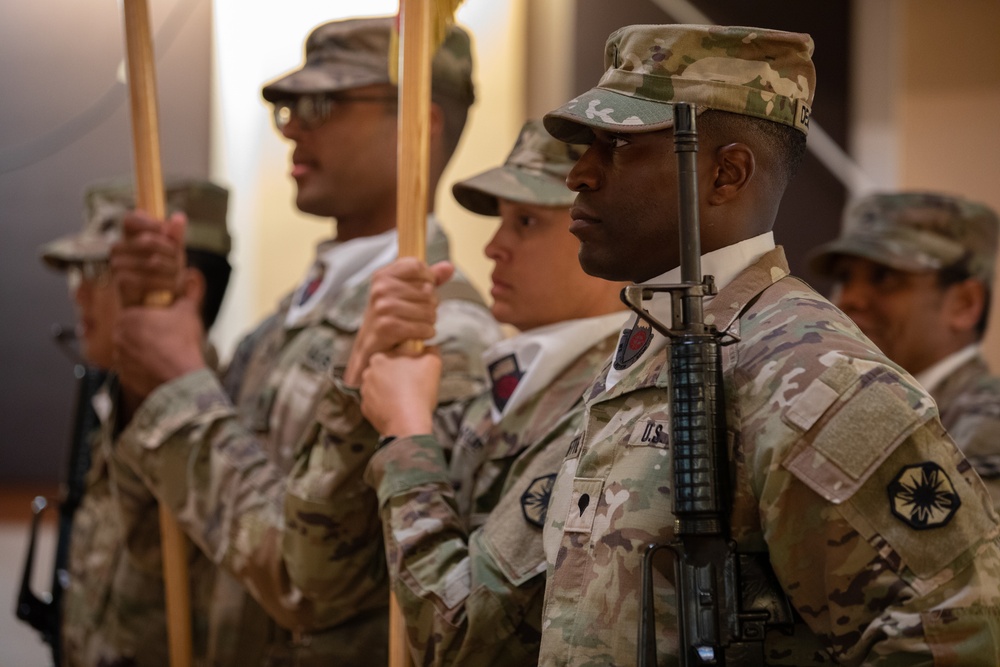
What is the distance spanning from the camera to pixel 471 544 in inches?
67.9

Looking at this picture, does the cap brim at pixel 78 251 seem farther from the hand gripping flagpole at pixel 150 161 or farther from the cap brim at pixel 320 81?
the cap brim at pixel 320 81

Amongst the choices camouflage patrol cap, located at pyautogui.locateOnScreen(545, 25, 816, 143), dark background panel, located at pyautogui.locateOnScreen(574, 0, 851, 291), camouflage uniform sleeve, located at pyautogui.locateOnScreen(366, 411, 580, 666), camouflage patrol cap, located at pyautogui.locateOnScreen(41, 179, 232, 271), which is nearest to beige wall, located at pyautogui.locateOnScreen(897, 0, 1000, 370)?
dark background panel, located at pyautogui.locateOnScreen(574, 0, 851, 291)

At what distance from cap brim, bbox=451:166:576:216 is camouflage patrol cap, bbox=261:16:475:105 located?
553 millimetres

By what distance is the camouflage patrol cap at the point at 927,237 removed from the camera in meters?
3.04

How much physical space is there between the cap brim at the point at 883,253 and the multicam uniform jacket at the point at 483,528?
1.35m

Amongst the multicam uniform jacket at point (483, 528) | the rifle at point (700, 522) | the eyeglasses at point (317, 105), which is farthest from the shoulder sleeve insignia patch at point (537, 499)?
the eyeglasses at point (317, 105)

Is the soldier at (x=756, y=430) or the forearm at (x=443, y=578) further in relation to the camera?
the forearm at (x=443, y=578)

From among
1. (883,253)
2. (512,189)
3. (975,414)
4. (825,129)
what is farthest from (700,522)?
(825,129)

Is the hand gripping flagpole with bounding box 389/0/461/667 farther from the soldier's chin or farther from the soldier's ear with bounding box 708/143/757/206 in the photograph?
the soldier's ear with bounding box 708/143/757/206

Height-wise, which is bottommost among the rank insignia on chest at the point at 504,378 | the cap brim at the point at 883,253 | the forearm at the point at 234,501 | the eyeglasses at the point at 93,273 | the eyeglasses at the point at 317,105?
the forearm at the point at 234,501

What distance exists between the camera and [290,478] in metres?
2.12

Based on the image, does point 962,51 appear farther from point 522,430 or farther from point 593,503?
point 593,503

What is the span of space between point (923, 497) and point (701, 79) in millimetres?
495

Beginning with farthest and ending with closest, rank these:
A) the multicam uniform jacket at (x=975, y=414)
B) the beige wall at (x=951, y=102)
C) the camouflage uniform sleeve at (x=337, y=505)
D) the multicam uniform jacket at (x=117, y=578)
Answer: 1. the beige wall at (x=951, y=102)
2. the multicam uniform jacket at (x=117, y=578)
3. the multicam uniform jacket at (x=975, y=414)
4. the camouflage uniform sleeve at (x=337, y=505)
